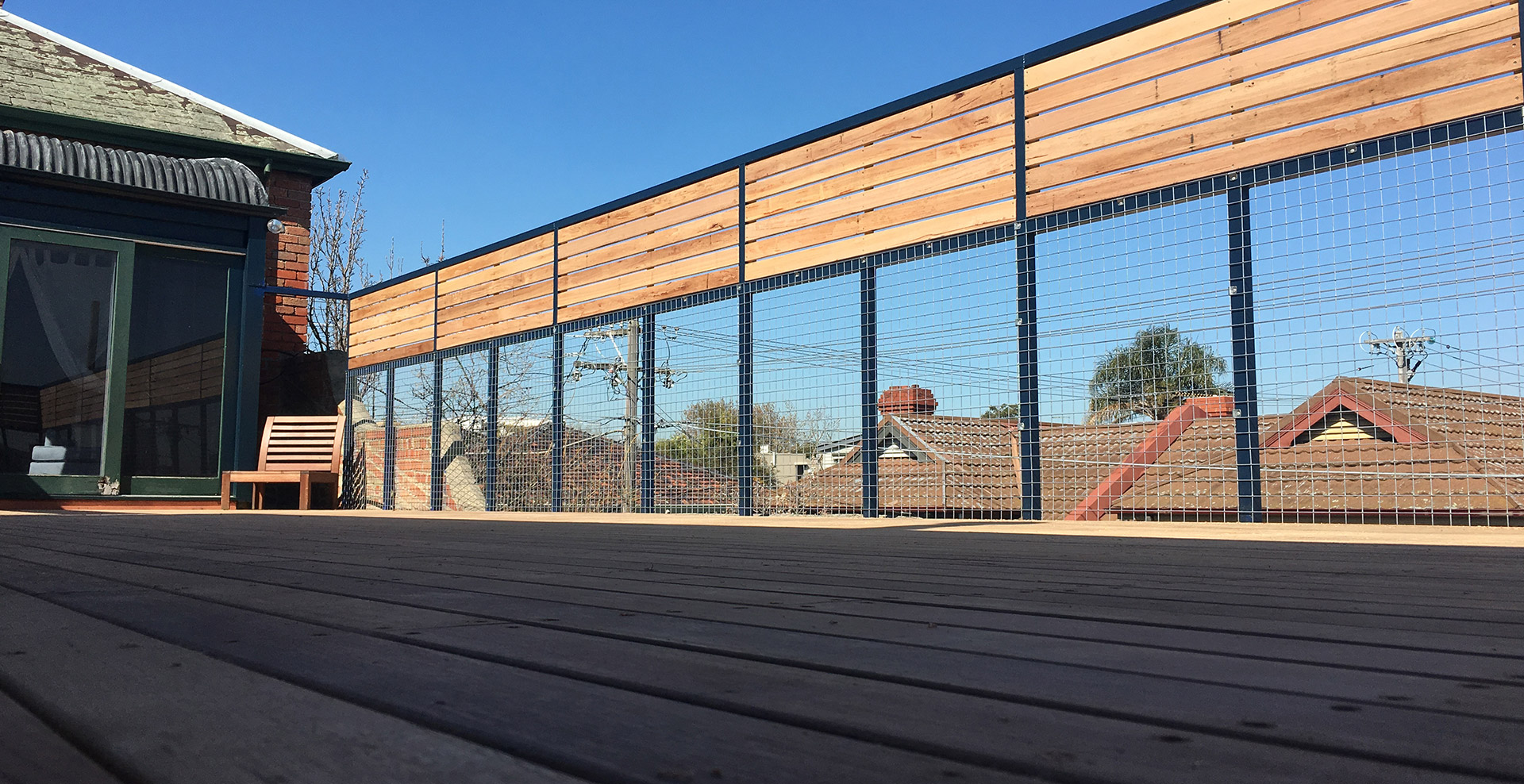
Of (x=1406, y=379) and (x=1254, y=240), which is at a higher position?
(x=1254, y=240)

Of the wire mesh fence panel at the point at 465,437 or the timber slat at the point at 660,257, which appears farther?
the wire mesh fence panel at the point at 465,437

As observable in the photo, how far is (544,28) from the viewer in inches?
791

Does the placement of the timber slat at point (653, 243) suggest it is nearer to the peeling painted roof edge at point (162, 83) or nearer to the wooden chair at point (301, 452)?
the wooden chair at point (301, 452)

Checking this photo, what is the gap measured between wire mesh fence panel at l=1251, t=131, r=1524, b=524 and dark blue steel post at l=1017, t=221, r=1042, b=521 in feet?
3.59

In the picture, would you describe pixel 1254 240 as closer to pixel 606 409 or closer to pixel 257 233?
pixel 606 409

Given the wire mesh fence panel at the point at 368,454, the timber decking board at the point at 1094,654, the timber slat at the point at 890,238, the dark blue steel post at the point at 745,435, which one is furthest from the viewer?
the wire mesh fence panel at the point at 368,454

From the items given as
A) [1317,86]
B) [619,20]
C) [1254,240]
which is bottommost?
[1254,240]

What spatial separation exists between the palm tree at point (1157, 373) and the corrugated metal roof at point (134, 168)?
7029 mm

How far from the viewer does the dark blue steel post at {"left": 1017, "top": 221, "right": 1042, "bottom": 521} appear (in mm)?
5301

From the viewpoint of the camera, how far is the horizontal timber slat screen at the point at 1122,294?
4238 mm

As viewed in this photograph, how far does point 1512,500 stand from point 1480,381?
2.75 feet

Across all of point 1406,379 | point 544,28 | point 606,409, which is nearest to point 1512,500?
point 1406,379

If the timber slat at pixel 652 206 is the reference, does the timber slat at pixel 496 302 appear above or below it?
below

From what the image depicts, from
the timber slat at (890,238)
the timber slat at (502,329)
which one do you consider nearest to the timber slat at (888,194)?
the timber slat at (890,238)
